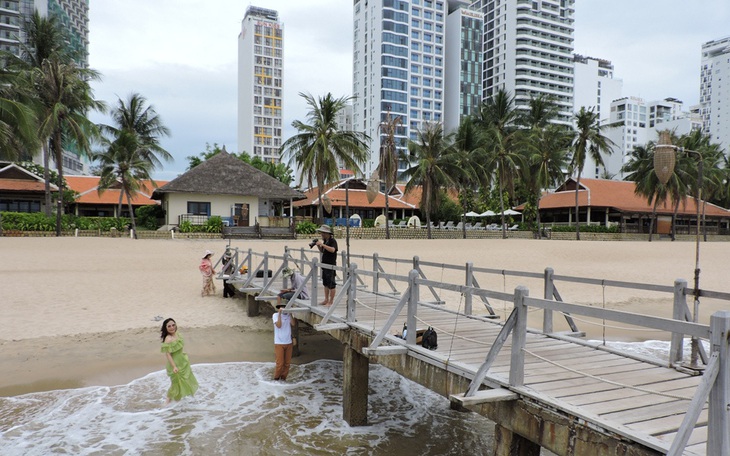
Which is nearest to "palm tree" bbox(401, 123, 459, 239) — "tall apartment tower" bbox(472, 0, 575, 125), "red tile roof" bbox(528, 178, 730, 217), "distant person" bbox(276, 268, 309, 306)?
"red tile roof" bbox(528, 178, 730, 217)

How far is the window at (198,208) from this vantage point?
30422mm

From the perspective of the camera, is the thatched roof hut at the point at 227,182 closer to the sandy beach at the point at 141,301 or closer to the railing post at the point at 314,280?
the sandy beach at the point at 141,301

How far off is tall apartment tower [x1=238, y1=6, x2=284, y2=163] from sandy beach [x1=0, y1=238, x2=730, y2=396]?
68.5 metres

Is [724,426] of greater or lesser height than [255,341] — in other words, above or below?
above

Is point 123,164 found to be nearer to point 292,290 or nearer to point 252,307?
point 252,307

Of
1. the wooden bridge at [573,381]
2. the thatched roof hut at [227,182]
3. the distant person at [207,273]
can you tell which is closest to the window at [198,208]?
the thatched roof hut at [227,182]

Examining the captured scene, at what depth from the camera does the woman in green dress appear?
6668mm

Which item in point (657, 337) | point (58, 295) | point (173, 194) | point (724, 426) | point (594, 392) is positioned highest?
point (173, 194)

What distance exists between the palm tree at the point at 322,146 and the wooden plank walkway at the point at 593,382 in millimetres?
23535

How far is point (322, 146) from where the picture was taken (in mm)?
28938

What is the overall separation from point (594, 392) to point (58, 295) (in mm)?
13701

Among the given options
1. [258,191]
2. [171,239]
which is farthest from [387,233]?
[171,239]

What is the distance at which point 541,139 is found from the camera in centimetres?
3797

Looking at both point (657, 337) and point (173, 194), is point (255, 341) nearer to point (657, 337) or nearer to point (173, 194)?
point (657, 337)
